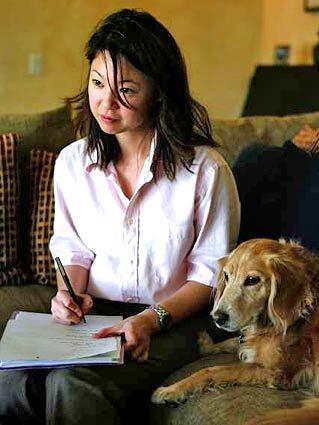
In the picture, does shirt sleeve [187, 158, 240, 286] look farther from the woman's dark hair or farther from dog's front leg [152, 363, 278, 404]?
dog's front leg [152, 363, 278, 404]

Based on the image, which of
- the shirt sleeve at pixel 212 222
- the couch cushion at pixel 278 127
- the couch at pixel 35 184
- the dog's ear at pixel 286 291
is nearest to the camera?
the dog's ear at pixel 286 291

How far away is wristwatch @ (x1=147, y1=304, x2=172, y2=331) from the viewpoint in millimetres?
1791

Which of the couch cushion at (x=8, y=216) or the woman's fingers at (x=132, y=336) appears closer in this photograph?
the woman's fingers at (x=132, y=336)

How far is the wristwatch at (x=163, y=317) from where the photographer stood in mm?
1791

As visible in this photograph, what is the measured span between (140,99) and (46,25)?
252cm

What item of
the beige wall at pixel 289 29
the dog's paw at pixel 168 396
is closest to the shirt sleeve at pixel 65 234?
the dog's paw at pixel 168 396

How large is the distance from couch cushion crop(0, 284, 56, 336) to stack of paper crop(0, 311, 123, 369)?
245 mm

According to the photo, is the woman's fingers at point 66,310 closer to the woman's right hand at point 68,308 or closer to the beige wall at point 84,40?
the woman's right hand at point 68,308

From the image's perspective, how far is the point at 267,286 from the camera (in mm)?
1647

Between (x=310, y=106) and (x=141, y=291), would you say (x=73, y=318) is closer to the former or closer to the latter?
(x=141, y=291)

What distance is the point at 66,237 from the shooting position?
2.00m

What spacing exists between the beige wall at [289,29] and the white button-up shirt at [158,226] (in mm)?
2688

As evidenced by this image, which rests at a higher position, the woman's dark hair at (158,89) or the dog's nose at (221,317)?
the woman's dark hair at (158,89)

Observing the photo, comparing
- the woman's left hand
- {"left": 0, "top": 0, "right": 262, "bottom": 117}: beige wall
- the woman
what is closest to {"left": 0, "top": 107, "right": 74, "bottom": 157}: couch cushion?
the woman
